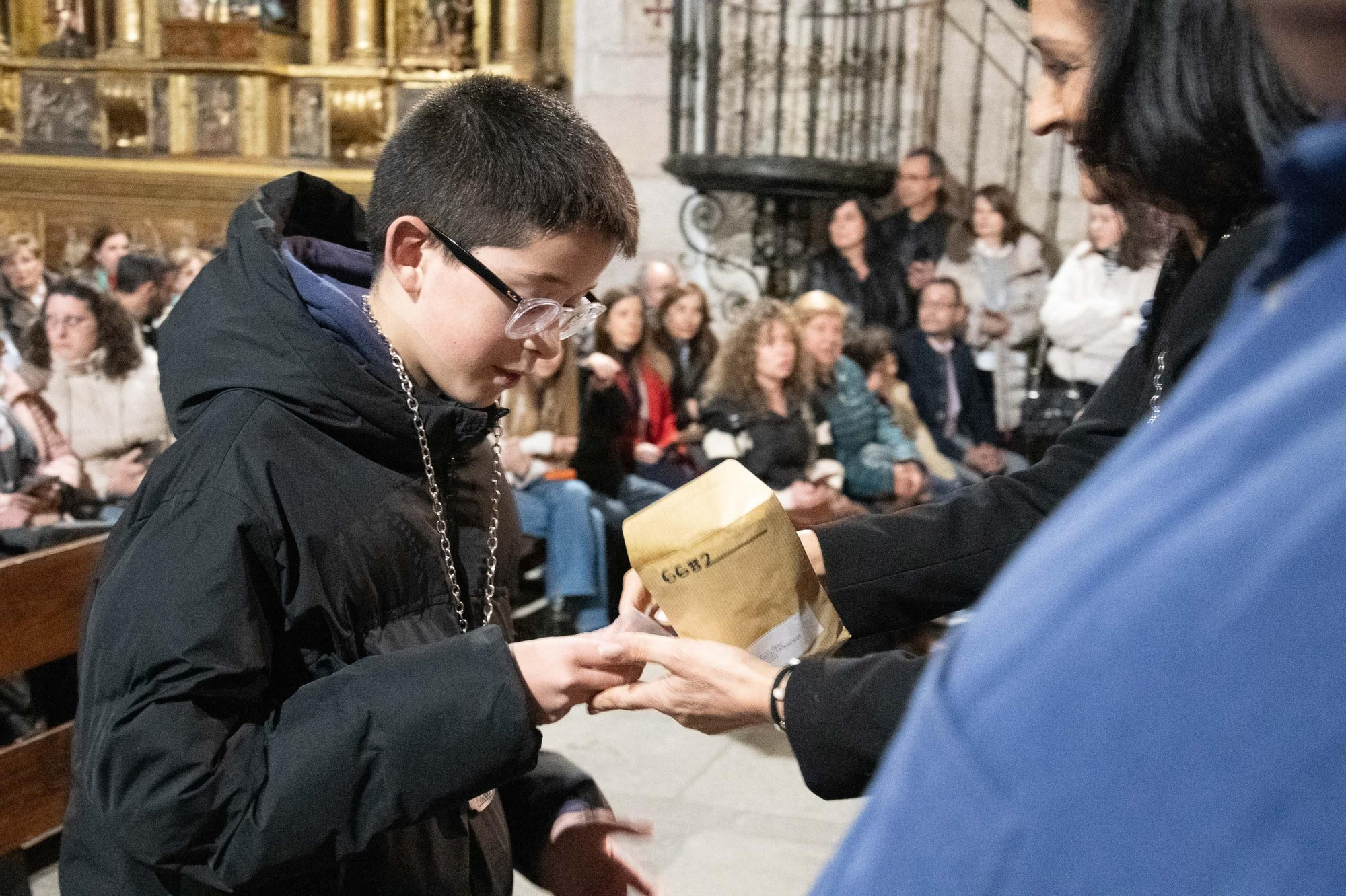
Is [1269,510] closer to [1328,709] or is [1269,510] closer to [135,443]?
[1328,709]

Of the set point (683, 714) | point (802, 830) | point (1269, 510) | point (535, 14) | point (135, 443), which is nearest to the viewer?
point (1269, 510)

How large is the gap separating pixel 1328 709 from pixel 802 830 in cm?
367

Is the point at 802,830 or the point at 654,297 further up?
the point at 654,297

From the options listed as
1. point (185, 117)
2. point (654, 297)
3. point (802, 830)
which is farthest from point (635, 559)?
point (185, 117)

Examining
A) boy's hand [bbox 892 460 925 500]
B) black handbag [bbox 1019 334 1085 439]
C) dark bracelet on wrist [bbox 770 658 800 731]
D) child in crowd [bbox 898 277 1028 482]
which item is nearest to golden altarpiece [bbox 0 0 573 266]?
child in crowd [bbox 898 277 1028 482]

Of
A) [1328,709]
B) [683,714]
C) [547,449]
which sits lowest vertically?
[547,449]

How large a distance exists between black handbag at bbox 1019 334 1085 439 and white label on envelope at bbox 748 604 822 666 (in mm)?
4681

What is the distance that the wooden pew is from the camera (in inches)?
92.3

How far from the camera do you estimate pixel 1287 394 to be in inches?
16.6

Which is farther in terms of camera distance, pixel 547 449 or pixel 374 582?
pixel 547 449

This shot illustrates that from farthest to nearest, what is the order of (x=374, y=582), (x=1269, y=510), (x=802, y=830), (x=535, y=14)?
(x=535, y=14) → (x=802, y=830) → (x=374, y=582) → (x=1269, y=510)

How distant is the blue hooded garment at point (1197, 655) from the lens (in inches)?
16.6

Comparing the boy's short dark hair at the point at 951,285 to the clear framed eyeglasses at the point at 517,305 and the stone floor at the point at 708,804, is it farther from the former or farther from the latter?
the clear framed eyeglasses at the point at 517,305

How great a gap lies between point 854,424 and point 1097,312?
1449 mm
